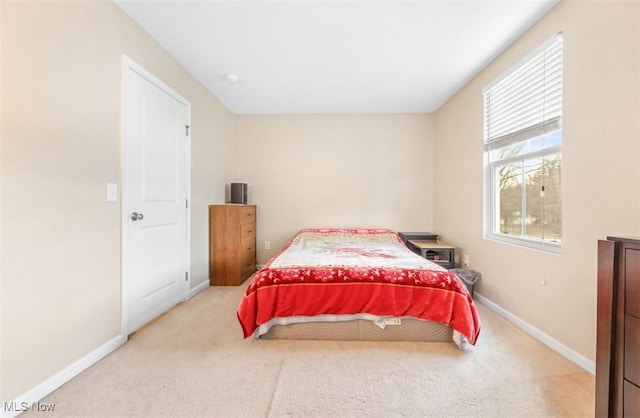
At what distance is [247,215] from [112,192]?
1.77 m

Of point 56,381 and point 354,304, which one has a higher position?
point 354,304

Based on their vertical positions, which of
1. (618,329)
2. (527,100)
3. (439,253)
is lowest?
(439,253)

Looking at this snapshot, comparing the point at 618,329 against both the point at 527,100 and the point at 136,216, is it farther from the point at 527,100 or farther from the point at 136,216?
the point at 136,216

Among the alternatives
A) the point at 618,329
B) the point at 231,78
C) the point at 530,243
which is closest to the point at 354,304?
the point at 618,329

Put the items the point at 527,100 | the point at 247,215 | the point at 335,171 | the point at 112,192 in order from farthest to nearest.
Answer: the point at 335,171
the point at 247,215
the point at 527,100
the point at 112,192

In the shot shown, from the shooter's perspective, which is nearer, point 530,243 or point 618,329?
point 618,329

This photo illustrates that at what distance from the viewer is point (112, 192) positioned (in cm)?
172

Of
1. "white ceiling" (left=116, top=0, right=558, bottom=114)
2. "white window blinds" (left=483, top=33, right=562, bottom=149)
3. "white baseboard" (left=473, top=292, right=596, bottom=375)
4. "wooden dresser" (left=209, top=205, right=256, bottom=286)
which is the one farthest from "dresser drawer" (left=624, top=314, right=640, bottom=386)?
"wooden dresser" (left=209, top=205, right=256, bottom=286)

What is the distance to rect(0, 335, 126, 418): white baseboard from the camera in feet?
3.87

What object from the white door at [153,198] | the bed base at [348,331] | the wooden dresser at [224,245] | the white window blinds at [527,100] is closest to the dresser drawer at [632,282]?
the bed base at [348,331]

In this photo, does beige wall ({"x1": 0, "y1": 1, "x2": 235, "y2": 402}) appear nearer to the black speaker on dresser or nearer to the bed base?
the bed base

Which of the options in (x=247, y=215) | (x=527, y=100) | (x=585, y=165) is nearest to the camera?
(x=585, y=165)

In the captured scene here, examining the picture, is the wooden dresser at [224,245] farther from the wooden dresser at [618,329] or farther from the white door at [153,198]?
the wooden dresser at [618,329]

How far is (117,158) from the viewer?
1760 mm
